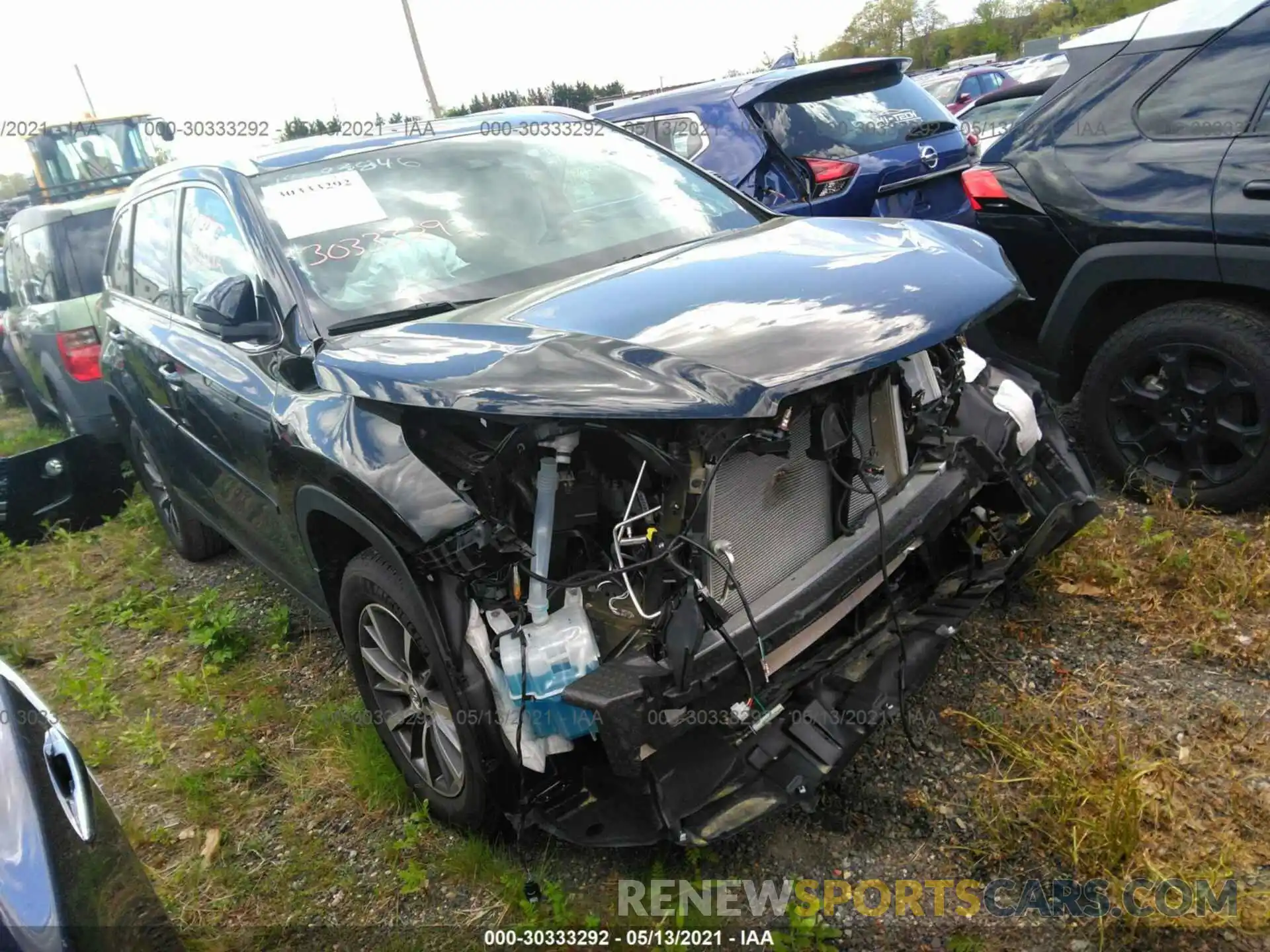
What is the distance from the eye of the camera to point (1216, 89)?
3.27 m

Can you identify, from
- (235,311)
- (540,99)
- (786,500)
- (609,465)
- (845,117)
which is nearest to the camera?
(609,465)

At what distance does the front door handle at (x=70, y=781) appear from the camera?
1.68 meters

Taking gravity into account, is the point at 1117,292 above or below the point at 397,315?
below

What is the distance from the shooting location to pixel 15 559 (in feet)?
17.8

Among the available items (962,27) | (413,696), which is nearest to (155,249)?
(413,696)

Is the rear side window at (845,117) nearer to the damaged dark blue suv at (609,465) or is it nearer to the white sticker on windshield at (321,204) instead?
the damaged dark blue suv at (609,465)

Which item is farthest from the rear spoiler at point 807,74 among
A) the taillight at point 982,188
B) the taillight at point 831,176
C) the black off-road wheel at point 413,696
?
the black off-road wheel at point 413,696

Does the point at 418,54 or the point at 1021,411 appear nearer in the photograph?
the point at 1021,411

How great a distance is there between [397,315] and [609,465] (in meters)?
0.92

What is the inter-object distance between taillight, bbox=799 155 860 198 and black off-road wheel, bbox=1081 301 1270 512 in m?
2.09

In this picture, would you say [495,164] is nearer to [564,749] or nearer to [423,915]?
[564,749]

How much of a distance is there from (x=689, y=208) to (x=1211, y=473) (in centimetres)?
223

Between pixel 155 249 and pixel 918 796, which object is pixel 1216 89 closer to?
pixel 918 796

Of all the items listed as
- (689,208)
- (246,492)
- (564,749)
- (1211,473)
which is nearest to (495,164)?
(689,208)
